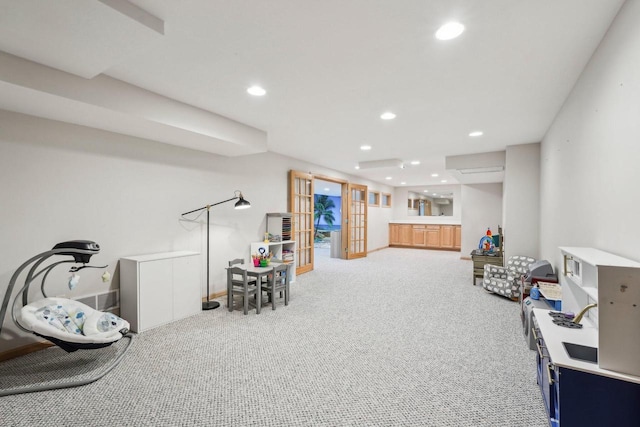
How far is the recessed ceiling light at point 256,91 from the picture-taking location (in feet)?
8.89

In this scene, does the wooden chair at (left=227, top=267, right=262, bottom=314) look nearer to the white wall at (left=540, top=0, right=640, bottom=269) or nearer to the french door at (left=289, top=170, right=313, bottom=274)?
the french door at (left=289, top=170, right=313, bottom=274)

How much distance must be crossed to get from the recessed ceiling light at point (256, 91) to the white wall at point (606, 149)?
8.14ft

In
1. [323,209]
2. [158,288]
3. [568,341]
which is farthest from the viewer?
[323,209]

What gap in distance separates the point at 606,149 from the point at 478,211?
21.8ft

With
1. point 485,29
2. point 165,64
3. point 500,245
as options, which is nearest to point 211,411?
point 165,64

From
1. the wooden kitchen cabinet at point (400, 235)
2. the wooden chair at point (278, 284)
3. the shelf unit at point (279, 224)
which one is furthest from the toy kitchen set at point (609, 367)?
the wooden kitchen cabinet at point (400, 235)

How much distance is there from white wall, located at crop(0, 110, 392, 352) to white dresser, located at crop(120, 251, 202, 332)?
0.80ft

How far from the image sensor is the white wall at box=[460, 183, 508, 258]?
7.79m

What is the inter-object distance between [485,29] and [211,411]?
2.92 meters

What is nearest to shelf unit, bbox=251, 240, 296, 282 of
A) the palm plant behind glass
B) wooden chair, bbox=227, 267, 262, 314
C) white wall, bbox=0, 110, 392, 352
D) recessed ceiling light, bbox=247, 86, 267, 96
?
white wall, bbox=0, 110, 392, 352

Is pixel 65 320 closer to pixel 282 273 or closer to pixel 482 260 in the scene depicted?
pixel 282 273

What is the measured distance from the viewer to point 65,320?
94.8 inches

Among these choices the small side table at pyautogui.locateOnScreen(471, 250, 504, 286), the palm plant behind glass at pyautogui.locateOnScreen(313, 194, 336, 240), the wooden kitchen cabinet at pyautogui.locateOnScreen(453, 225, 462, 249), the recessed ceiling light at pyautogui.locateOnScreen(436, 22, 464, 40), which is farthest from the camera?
the palm plant behind glass at pyautogui.locateOnScreen(313, 194, 336, 240)

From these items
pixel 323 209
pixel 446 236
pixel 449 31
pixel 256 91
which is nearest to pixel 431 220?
pixel 446 236
